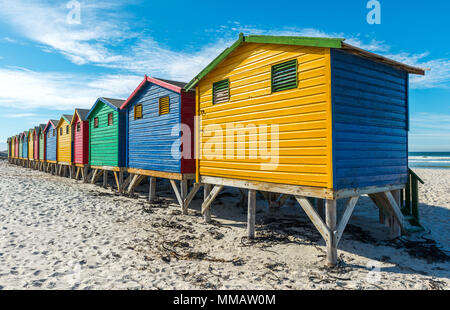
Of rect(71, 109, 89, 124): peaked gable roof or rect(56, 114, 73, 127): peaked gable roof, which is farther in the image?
rect(56, 114, 73, 127): peaked gable roof

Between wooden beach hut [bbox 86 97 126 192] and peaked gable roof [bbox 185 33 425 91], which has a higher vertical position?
peaked gable roof [bbox 185 33 425 91]

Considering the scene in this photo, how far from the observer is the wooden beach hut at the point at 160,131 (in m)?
11.0

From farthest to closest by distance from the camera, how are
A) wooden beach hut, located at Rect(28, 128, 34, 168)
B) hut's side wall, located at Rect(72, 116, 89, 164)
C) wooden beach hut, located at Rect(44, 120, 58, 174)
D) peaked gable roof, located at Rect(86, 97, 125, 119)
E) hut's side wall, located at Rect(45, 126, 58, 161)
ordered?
wooden beach hut, located at Rect(28, 128, 34, 168), hut's side wall, located at Rect(45, 126, 58, 161), wooden beach hut, located at Rect(44, 120, 58, 174), hut's side wall, located at Rect(72, 116, 89, 164), peaked gable roof, located at Rect(86, 97, 125, 119)

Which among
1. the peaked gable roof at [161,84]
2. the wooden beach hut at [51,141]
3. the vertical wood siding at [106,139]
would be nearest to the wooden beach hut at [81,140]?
the vertical wood siding at [106,139]

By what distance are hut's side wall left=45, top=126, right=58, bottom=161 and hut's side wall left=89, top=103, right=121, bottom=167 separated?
9809 mm

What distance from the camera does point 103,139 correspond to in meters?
17.5

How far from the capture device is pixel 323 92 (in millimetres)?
6133

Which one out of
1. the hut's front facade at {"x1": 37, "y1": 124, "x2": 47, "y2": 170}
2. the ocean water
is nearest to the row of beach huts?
the hut's front facade at {"x1": 37, "y1": 124, "x2": 47, "y2": 170}

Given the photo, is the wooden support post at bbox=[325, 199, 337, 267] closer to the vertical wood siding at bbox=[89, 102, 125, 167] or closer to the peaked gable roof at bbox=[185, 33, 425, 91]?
the peaked gable roof at bbox=[185, 33, 425, 91]

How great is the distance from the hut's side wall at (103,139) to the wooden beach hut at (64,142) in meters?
4.62

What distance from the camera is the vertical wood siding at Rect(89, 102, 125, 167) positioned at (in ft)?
51.1

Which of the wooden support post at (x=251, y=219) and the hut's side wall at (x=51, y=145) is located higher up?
the hut's side wall at (x=51, y=145)

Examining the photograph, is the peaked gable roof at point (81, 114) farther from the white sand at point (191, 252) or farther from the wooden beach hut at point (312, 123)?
the wooden beach hut at point (312, 123)
